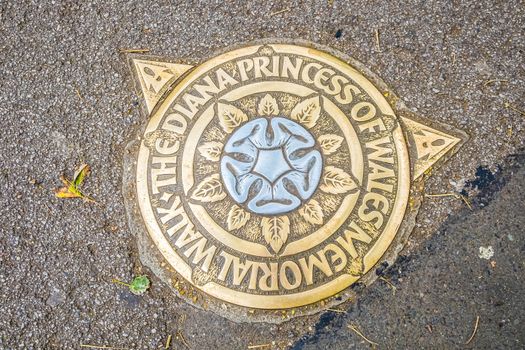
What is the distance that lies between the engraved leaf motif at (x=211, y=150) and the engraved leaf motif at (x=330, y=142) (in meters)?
0.45

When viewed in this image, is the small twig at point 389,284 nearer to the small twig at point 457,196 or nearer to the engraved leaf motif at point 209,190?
the small twig at point 457,196

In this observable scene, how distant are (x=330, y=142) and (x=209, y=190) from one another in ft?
1.89

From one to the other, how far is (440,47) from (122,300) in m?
1.83

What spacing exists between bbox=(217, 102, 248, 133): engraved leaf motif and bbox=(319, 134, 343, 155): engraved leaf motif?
0.36 metres

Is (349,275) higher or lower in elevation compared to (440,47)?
lower

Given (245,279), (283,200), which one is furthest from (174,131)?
(245,279)

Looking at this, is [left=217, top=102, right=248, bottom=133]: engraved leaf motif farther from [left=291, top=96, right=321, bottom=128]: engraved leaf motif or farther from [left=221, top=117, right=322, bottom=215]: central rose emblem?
[left=291, top=96, right=321, bottom=128]: engraved leaf motif

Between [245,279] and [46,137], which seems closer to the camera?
[245,279]

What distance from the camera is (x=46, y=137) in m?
2.21

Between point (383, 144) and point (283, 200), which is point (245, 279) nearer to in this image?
point (283, 200)

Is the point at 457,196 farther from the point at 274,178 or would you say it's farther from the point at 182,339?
the point at 182,339

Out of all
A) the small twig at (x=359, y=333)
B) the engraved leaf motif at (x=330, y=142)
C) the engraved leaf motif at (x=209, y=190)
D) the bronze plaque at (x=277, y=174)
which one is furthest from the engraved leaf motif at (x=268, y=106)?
the small twig at (x=359, y=333)

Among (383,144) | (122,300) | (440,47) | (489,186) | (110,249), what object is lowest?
(122,300)

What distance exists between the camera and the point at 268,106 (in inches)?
84.4
